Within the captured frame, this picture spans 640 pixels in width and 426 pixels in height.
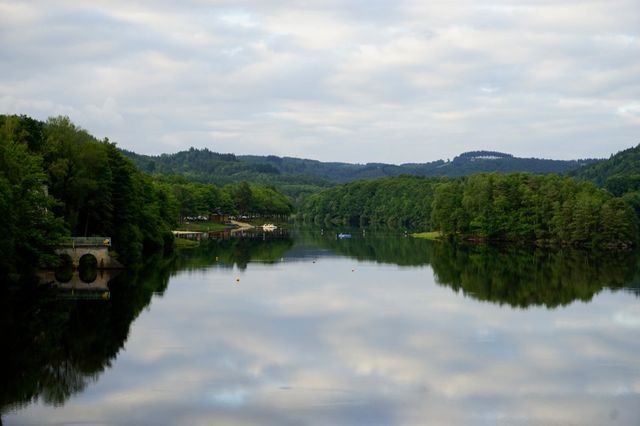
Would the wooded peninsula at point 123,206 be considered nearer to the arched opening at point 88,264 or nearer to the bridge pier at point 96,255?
the bridge pier at point 96,255

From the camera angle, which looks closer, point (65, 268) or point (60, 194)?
point (65, 268)

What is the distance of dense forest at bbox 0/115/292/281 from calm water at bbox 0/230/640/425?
604 cm

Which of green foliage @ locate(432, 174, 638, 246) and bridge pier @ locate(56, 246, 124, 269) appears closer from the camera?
bridge pier @ locate(56, 246, 124, 269)

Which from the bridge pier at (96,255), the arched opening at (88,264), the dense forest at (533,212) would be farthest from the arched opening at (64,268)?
the dense forest at (533,212)

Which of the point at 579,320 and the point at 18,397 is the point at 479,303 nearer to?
the point at 579,320

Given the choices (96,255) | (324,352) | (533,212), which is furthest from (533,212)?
(324,352)

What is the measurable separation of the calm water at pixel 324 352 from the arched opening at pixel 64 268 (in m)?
5.63

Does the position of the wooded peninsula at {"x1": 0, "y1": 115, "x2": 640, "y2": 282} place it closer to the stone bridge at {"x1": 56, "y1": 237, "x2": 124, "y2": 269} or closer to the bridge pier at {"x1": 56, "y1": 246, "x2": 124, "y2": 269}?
the stone bridge at {"x1": 56, "y1": 237, "x2": 124, "y2": 269}

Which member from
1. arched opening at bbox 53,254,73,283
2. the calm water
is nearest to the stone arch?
arched opening at bbox 53,254,73,283

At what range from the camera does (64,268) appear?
8762 cm

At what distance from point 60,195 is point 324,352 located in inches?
1897

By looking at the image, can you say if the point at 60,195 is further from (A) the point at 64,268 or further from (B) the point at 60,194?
(A) the point at 64,268

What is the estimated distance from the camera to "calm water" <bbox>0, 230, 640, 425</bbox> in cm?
3844

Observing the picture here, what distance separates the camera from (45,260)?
7531cm
